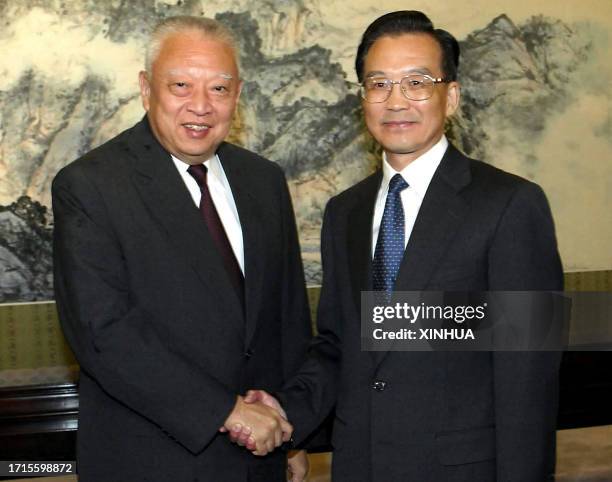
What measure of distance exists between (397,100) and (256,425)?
109 cm

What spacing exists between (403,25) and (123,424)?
4.98 ft

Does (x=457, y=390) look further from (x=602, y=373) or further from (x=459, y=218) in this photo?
(x=602, y=373)

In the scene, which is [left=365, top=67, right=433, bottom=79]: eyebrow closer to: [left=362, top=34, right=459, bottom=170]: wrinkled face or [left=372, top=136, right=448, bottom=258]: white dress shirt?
[left=362, top=34, right=459, bottom=170]: wrinkled face

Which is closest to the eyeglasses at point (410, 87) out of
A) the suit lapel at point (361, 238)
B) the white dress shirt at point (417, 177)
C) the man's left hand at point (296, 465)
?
the white dress shirt at point (417, 177)

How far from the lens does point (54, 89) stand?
538cm

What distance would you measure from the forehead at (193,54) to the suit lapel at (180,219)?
30 cm

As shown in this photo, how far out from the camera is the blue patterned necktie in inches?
103

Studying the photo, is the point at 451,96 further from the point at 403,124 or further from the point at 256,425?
the point at 256,425

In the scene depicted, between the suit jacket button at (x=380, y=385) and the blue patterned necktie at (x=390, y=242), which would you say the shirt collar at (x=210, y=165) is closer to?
the blue patterned necktie at (x=390, y=242)

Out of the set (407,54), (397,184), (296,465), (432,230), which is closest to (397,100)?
(407,54)

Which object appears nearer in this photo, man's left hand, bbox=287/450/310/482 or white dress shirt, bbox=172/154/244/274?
white dress shirt, bbox=172/154/244/274

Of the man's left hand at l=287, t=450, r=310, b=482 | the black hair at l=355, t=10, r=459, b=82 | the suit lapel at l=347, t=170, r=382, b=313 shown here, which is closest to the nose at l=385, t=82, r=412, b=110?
the black hair at l=355, t=10, r=459, b=82

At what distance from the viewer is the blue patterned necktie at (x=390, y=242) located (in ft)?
8.57

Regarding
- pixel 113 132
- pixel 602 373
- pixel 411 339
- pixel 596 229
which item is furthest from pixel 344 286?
pixel 596 229
